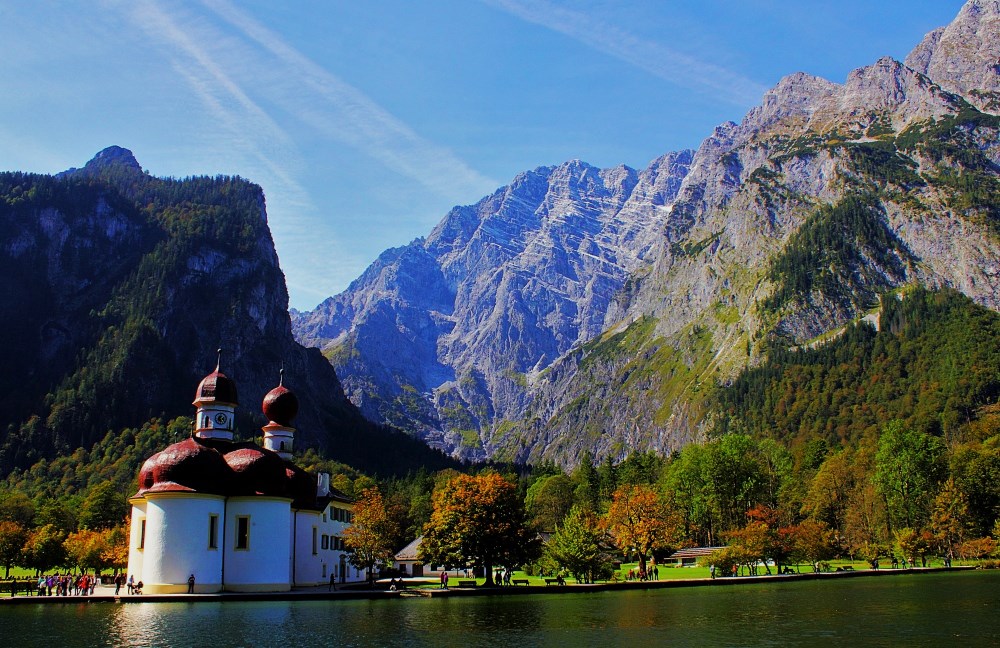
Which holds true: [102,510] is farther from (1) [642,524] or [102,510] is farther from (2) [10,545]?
(1) [642,524]

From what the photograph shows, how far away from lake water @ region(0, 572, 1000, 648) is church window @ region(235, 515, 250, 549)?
1057cm

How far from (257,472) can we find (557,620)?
128 feet

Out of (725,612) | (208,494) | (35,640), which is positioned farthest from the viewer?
(208,494)

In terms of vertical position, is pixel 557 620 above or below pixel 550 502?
below

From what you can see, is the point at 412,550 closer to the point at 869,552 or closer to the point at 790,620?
the point at 869,552

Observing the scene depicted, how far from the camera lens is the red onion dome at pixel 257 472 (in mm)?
78562

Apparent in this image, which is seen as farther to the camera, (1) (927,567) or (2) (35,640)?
(1) (927,567)

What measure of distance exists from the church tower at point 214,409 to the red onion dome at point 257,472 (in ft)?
29.4

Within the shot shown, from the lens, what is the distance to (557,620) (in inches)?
1980

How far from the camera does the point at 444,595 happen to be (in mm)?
76312

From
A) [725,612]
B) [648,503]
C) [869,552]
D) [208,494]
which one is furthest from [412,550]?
[725,612]

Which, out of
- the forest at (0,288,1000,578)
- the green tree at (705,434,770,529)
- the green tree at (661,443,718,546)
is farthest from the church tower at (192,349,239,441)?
the green tree at (705,434,770,529)

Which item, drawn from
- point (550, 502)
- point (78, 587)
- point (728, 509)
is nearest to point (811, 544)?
point (728, 509)

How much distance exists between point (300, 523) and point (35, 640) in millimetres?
46037
